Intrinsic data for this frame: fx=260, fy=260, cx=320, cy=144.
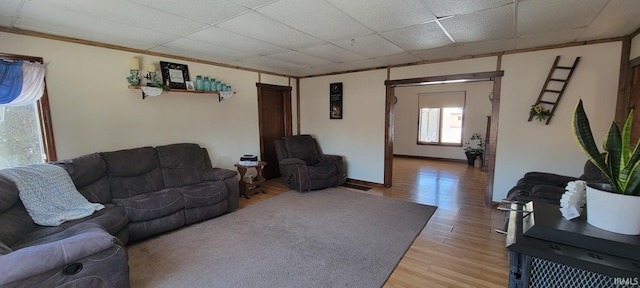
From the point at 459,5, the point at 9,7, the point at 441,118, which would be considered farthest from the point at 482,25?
the point at 441,118

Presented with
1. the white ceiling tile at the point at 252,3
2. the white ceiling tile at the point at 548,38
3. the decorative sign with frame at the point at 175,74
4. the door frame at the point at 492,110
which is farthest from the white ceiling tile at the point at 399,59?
the decorative sign with frame at the point at 175,74

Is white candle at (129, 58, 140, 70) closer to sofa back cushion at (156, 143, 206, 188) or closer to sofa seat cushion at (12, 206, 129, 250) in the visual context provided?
sofa back cushion at (156, 143, 206, 188)

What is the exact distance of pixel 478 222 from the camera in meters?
3.38

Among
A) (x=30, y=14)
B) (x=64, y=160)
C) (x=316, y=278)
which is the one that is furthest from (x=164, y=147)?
(x=316, y=278)

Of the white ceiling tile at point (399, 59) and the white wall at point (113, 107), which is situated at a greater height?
the white ceiling tile at point (399, 59)

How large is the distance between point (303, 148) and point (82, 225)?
12.0 feet

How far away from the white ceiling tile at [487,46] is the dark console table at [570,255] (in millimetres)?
2939

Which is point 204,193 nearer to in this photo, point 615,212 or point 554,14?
point 615,212

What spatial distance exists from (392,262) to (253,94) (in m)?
3.87

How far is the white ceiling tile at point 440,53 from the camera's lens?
3625mm

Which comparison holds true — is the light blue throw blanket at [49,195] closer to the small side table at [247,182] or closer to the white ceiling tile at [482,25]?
the small side table at [247,182]

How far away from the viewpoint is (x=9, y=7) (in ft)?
7.09

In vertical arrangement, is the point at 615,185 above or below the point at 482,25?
below

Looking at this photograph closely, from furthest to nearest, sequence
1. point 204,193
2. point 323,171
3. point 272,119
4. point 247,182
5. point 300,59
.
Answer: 1. point 272,119
2. point 323,171
3. point 247,182
4. point 300,59
5. point 204,193
